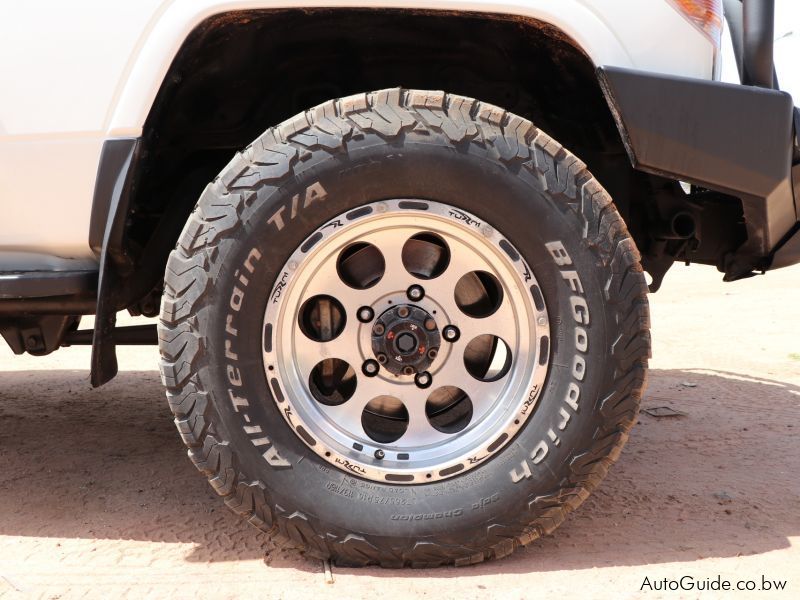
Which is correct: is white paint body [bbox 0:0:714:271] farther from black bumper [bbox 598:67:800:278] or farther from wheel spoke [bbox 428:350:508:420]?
wheel spoke [bbox 428:350:508:420]

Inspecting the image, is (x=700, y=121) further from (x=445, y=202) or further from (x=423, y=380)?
(x=423, y=380)

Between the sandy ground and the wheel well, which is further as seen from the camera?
the wheel well

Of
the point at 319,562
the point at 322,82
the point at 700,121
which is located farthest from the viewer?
the point at 322,82

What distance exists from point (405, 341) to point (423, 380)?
138 millimetres

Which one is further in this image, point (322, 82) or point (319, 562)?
point (322, 82)

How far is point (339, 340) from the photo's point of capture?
7.39 feet

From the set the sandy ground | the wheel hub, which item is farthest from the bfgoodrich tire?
the wheel hub

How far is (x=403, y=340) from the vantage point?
2219 millimetres

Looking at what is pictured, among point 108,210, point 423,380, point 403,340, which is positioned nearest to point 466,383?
point 423,380

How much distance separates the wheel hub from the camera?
7.29ft

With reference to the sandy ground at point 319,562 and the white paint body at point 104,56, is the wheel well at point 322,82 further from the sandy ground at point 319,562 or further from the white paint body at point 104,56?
the sandy ground at point 319,562

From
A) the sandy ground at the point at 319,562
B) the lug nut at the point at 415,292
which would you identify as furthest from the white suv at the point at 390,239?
the sandy ground at the point at 319,562

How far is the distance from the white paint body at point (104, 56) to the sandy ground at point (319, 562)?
1018 millimetres

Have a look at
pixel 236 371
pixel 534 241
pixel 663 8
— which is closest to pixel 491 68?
pixel 663 8
